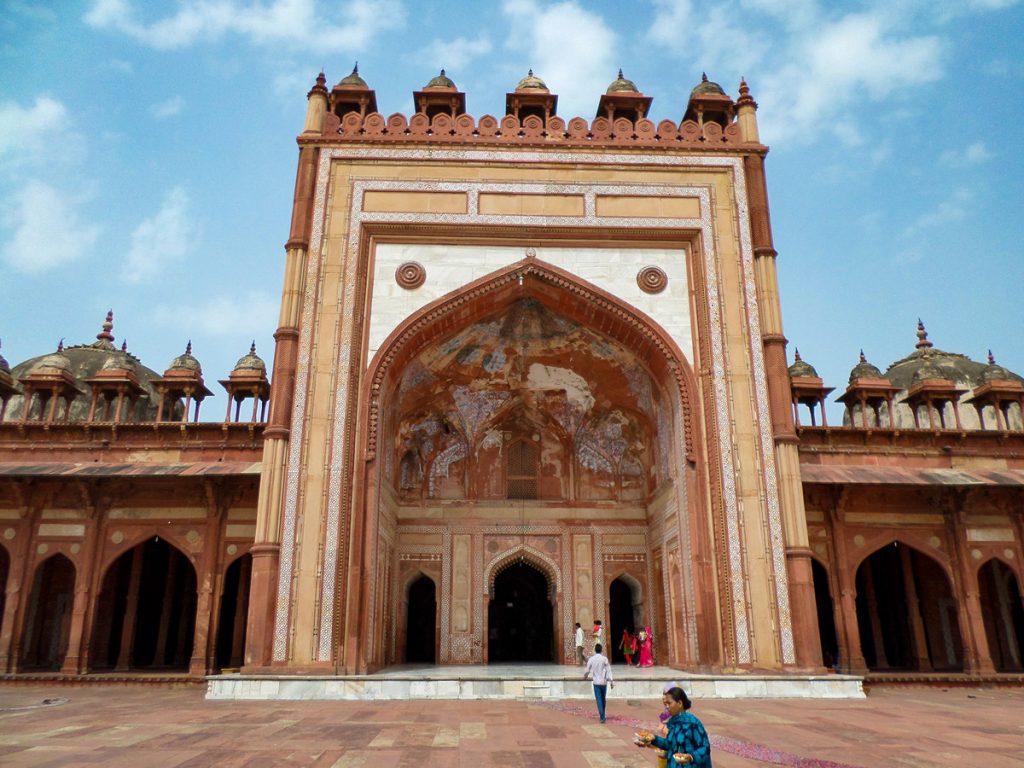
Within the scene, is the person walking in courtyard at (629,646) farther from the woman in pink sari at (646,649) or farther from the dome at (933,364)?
the dome at (933,364)

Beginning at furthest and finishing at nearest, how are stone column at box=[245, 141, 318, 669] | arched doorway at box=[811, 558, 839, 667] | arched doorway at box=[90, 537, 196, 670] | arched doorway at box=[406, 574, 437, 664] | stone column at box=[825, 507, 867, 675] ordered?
1. arched doorway at box=[811, 558, 839, 667]
2. arched doorway at box=[406, 574, 437, 664]
3. arched doorway at box=[90, 537, 196, 670]
4. stone column at box=[825, 507, 867, 675]
5. stone column at box=[245, 141, 318, 669]

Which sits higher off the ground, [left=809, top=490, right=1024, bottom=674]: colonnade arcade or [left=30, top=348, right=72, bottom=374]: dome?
[left=30, top=348, right=72, bottom=374]: dome

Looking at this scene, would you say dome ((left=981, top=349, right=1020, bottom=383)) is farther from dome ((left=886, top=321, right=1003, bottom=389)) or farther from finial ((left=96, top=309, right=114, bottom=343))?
finial ((left=96, top=309, right=114, bottom=343))

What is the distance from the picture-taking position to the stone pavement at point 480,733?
6512mm

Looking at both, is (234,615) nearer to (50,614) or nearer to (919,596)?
(50,614)

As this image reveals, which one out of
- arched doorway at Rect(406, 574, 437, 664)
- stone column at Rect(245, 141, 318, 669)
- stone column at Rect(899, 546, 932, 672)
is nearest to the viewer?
stone column at Rect(245, 141, 318, 669)

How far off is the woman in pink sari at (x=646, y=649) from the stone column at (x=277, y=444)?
7.78 meters

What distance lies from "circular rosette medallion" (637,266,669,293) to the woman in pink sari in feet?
24.2

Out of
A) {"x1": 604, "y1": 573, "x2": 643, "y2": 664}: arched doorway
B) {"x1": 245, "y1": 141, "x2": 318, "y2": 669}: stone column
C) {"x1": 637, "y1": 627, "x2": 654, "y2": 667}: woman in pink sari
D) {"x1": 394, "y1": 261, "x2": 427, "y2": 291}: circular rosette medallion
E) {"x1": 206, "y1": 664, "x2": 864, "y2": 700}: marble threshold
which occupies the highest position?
{"x1": 394, "y1": 261, "x2": 427, "y2": 291}: circular rosette medallion

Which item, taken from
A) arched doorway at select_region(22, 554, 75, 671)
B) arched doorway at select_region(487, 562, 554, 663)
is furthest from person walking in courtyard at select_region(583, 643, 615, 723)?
arched doorway at select_region(22, 554, 75, 671)

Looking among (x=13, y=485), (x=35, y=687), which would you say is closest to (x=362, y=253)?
(x=13, y=485)

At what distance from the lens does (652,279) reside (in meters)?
15.4

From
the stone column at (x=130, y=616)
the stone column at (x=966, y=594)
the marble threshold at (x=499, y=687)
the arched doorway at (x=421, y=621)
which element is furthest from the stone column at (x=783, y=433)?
the stone column at (x=130, y=616)

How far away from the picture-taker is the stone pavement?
21.4ft
